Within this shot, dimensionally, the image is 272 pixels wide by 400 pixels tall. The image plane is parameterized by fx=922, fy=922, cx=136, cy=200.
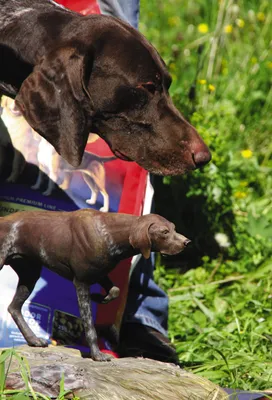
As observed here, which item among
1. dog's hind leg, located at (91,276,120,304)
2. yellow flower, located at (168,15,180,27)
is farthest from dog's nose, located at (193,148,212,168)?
yellow flower, located at (168,15,180,27)

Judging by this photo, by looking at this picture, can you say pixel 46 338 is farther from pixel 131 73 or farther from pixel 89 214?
pixel 131 73

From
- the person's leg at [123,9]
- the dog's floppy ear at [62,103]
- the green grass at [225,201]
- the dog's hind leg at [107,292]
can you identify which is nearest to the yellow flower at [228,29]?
the green grass at [225,201]

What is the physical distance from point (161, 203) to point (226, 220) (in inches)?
12.8

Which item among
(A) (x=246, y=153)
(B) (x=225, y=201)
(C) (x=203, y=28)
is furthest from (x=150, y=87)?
(C) (x=203, y=28)

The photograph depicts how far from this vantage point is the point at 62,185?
3465mm

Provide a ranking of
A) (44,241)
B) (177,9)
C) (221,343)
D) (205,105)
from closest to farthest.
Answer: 1. (44,241)
2. (221,343)
3. (205,105)
4. (177,9)

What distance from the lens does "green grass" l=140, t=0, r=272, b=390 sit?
354 cm

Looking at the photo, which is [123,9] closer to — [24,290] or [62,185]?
[62,185]

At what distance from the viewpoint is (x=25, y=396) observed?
2.51 m

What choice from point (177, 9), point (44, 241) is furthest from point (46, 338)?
point (177, 9)

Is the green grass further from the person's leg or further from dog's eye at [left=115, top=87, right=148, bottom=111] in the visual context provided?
dog's eye at [left=115, top=87, right=148, bottom=111]

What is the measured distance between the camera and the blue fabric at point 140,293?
369 centimetres

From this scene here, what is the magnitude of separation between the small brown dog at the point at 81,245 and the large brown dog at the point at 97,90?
0.68ft

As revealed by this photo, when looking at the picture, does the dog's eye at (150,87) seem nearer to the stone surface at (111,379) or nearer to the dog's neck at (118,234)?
the dog's neck at (118,234)
